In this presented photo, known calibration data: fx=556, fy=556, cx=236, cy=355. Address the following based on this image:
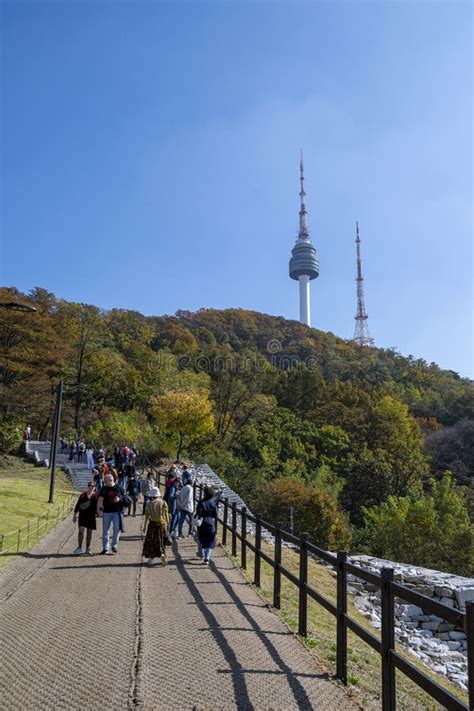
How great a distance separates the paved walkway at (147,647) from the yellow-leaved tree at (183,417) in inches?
1171

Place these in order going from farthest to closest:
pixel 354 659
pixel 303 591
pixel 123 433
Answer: pixel 123 433 → pixel 303 591 → pixel 354 659

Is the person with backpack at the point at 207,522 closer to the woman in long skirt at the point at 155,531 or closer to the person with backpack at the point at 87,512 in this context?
the woman in long skirt at the point at 155,531

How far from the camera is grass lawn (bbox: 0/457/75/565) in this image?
42.0 ft

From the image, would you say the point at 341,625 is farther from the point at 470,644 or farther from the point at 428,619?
the point at 428,619

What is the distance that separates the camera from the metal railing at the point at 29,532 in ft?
38.1

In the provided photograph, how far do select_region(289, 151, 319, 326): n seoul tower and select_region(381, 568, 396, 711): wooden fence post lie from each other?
160 meters

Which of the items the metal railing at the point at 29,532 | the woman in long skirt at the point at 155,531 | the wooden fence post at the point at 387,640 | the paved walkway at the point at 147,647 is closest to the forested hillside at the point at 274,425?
the metal railing at the point at 29,532

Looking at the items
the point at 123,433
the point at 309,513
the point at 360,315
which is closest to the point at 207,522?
the point at 309,513

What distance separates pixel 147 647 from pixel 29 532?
942cm

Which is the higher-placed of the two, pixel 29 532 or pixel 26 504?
pixel 26 504

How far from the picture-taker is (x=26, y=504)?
19.0 meters

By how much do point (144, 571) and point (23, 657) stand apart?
439 centimetres

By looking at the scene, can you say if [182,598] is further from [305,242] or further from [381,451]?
[305,242]

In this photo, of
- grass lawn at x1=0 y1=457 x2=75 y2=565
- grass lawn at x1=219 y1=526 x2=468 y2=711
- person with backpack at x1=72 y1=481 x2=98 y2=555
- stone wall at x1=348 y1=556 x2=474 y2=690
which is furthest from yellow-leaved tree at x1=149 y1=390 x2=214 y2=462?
grass lawn at x1=219 y1=526 x2=468 y2=711
